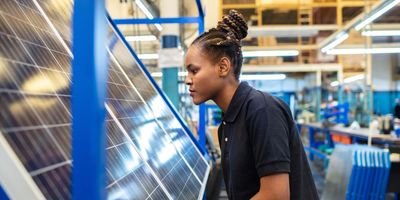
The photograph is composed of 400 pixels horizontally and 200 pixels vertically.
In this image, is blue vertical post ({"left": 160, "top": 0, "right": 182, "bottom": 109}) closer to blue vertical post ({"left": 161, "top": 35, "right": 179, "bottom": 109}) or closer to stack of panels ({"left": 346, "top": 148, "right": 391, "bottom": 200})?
blue vertical post ({"left": 161, "top": 35, "right": 179, "bottom": 109})

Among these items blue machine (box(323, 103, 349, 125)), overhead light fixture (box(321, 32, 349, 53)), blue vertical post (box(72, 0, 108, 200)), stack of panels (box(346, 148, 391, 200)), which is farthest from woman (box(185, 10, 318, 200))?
blue machine (box(323, 103, 349, 125))

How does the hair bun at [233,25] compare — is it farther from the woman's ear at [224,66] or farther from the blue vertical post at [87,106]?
the blue vertical post at [87,106]

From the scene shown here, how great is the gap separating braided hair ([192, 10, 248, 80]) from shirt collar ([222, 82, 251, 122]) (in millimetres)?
89

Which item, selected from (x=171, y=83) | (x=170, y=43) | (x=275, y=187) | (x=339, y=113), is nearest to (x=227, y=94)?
(x=275, y=187)

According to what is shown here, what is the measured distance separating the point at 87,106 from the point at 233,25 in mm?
1220

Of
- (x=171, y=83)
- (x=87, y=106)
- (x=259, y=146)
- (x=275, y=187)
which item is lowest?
(x=275, y=187)

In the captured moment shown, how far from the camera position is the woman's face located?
174 cm

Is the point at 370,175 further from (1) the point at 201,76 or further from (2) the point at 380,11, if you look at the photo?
(1) the point at 201,76

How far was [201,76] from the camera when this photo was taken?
1.75 metres

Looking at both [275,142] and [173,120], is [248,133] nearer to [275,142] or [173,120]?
[275,142]

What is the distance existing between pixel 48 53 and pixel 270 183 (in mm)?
947

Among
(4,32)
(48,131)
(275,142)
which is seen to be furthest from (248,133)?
(4,32)

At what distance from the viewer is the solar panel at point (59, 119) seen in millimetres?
1036

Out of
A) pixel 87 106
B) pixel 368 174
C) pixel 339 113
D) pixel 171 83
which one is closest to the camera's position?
pixel 87 106
